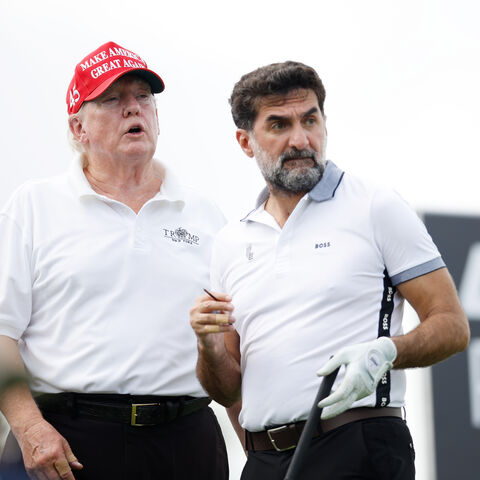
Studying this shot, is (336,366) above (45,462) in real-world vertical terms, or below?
above

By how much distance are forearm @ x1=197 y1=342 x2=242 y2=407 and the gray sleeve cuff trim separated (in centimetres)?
55

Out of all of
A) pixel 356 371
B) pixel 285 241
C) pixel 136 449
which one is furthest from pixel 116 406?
pixel 356 371

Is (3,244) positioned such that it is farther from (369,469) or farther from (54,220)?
(369,469)

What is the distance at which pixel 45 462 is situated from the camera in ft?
8.03

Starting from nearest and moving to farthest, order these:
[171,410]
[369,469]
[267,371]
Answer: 1. [369,469]
2. [267,371]
3. [171,410]

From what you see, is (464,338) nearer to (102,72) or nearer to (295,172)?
(295,172)

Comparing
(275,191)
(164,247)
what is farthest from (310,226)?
(164,247)

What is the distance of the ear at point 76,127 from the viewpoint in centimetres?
306

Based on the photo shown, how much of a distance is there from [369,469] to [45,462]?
0.96 meters

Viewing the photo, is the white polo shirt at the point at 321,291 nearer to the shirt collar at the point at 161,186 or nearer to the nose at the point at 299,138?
the nose at the point at 299,138

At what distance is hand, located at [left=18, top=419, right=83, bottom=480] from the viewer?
2.45 meters

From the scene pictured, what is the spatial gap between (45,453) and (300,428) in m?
0.79

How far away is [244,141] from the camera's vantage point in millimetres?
2762

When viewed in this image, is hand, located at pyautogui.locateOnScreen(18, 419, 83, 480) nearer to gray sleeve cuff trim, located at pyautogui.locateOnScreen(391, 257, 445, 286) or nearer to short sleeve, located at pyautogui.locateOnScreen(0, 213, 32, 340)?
short sleeve, located at pyautogui.locateOnScreen(0, 213, 32, 340)
